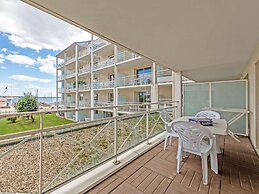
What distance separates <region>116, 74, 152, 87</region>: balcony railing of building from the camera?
9703 mm

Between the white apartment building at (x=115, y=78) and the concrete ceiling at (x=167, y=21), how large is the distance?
15.7 ft

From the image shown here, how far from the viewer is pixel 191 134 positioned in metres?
2.03

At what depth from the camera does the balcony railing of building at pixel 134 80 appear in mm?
9703

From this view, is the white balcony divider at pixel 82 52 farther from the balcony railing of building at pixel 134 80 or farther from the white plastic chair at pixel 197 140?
the white plastic chair at pixel 197 140

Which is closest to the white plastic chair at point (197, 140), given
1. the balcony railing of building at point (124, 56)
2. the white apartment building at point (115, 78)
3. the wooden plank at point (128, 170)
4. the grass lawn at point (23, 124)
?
the wooden plank at point (128, 170)

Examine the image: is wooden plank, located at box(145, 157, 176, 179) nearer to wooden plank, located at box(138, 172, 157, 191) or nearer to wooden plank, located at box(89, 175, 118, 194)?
wooden plank, located at box(138, 172, 157, 191)

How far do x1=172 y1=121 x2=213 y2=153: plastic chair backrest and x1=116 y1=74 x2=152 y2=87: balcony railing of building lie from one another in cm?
758

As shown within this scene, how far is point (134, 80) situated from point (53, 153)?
8.83m

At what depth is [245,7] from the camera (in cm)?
140

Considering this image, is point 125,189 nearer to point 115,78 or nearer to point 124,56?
point 124,56

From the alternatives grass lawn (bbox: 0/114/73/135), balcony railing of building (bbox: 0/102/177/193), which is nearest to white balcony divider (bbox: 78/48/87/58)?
grass lawn (bbox: 0/114/73/135)

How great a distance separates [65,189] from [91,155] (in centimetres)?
54

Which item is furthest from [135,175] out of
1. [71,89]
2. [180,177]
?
[71,89]

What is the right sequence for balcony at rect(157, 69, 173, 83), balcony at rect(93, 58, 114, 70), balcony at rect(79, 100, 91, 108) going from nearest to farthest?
1. balcony at rect(157, 69, 173, 83)
2. balcony at rect(93, 58, 114, 70)
3. balcony at rect(79, 100, 91, 108)
